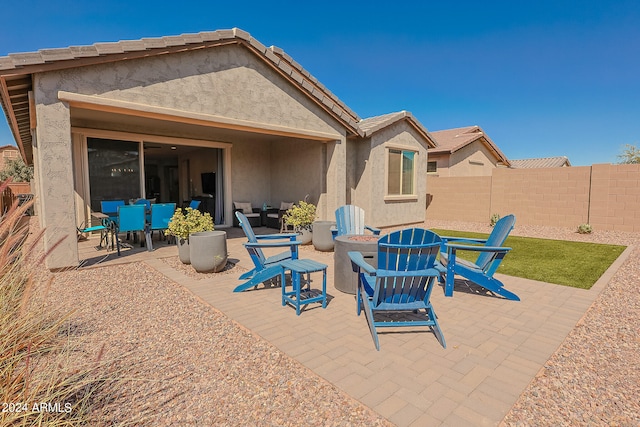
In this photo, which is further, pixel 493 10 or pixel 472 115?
pixel 472 115

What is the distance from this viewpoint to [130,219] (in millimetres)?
7320

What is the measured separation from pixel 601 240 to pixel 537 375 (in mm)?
10069

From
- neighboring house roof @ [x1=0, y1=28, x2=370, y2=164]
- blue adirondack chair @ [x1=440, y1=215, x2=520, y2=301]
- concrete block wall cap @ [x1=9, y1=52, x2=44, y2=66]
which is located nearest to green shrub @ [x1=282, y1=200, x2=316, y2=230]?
neighboring house roof @ [x1=0, y1=28, x2=370, y2=164]

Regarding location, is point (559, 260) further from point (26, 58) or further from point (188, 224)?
point (26, 58)

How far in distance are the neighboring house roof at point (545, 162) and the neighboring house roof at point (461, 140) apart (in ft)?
19.2

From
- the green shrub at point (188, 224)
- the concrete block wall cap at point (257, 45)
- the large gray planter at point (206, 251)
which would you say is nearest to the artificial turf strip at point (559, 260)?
the large gray planter at point (206, 251)

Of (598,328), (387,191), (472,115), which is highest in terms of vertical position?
(472,115)

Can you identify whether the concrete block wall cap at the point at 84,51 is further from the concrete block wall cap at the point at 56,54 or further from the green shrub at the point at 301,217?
the green shrub at the point at 301,217

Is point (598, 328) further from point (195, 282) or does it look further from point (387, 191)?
point (387, 191)

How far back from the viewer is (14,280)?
2301mm

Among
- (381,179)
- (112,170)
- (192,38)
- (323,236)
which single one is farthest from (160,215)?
(381,179)

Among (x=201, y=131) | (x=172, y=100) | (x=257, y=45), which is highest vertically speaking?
(x=257, y=45)

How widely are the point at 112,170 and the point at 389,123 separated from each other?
9.45 m

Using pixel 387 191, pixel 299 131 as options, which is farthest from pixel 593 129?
pixel 299 131
